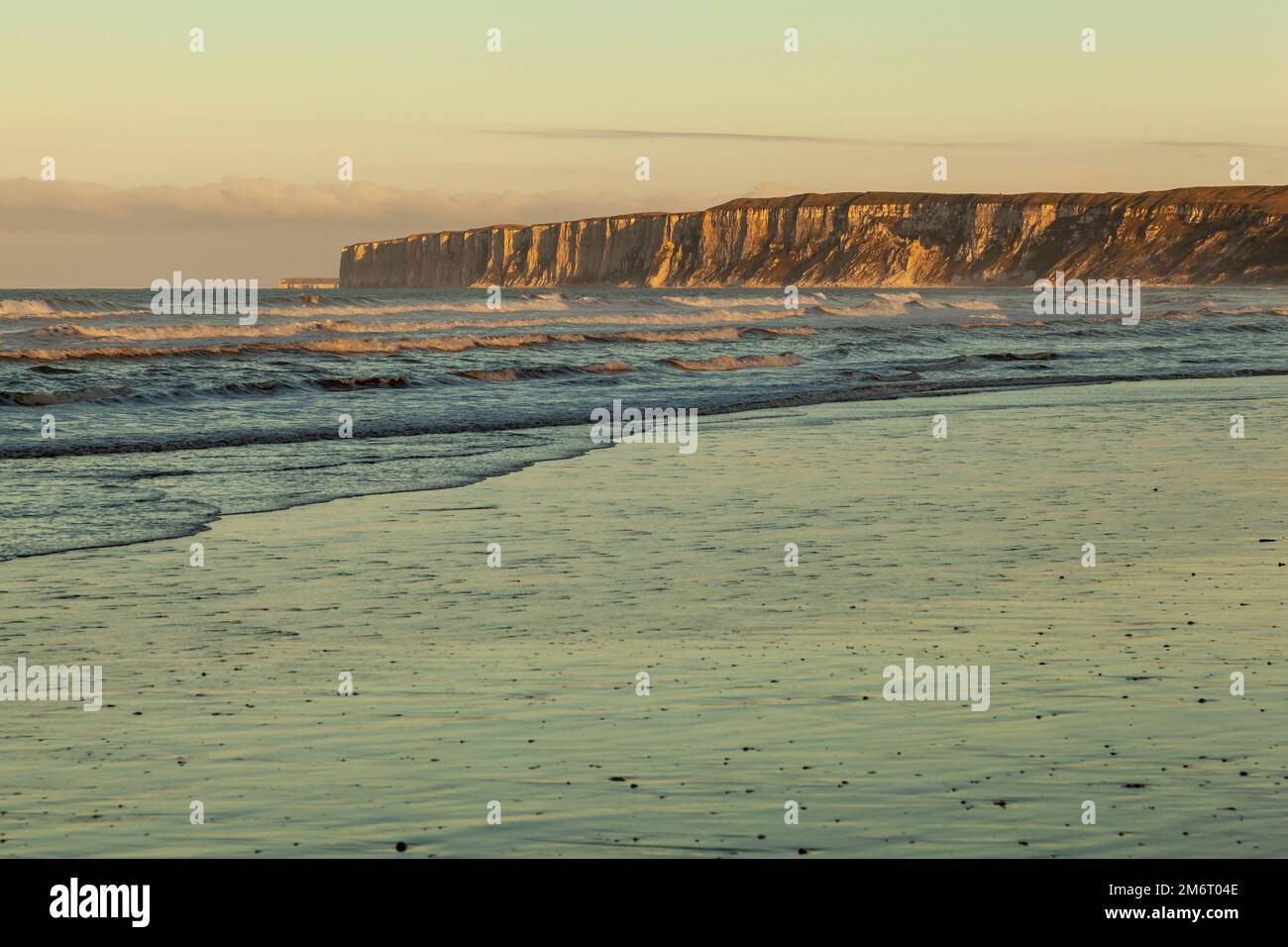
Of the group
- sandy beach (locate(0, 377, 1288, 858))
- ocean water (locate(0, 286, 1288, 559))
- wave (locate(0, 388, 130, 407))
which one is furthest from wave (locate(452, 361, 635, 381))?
sandy beach (locate(0, 377, 1288, 858))

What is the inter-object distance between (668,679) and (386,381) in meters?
27.2

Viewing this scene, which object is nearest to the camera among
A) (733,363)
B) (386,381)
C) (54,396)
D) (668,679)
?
(668,679)

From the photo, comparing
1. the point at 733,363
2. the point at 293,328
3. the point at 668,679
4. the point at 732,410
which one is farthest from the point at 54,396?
the point at 293,328

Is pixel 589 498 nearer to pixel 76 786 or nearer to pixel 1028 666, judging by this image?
pixel 1028 666

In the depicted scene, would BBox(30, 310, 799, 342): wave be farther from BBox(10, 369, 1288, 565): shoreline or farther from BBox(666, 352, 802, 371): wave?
BBox(10, 369, 1288, 565): shoreline

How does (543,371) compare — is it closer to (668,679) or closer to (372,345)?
(372,345)

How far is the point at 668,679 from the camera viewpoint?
7844 millimetres

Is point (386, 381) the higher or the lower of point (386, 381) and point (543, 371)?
the lower

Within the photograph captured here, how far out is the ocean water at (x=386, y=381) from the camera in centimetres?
1650

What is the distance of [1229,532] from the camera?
39.9 feet

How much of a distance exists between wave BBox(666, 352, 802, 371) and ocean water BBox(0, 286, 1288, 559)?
9cm

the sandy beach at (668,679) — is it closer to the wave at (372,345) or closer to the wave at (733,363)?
the wave at (733,363)

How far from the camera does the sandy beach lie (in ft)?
18.8

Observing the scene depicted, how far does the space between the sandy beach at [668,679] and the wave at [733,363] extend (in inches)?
1036
